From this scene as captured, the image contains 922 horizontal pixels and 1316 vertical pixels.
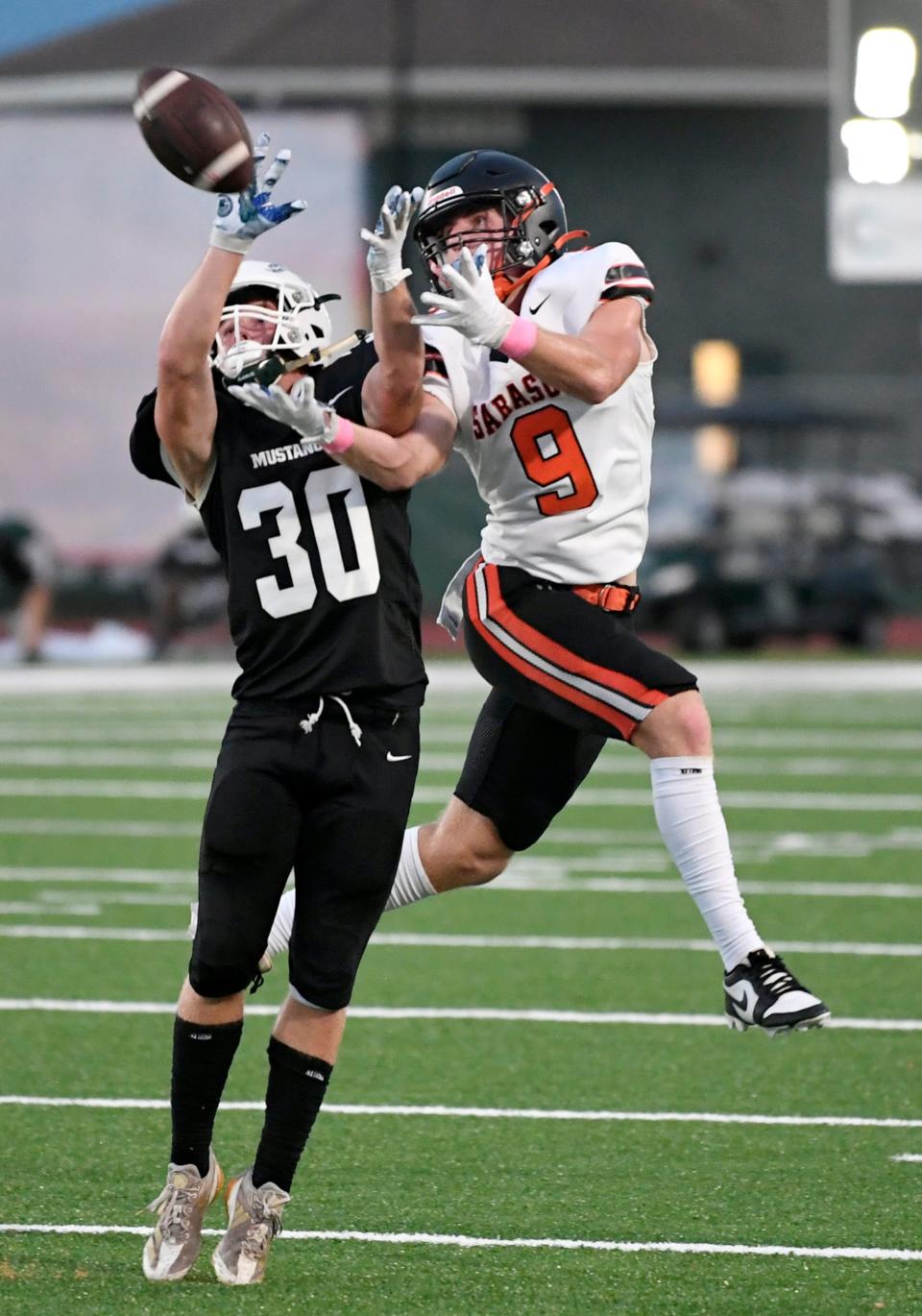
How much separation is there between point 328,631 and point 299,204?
733 millimetres

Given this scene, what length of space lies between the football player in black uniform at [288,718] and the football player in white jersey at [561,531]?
1.06 feet

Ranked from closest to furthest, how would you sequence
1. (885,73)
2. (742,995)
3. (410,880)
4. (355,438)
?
(355,438) < (742,995) < (410,880) < (885,73)

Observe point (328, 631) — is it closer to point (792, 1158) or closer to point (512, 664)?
point (512, 664)

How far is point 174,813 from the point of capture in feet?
33.6

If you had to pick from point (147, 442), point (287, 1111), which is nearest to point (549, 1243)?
point (287, 1111)

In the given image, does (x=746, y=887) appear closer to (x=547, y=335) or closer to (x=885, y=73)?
(x=547, y=335)

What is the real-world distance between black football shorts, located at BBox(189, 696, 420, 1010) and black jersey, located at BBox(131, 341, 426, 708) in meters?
0.07

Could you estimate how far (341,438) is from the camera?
3.72m

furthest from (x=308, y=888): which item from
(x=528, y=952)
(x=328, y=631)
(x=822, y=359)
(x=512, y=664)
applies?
(x=822, y=359)

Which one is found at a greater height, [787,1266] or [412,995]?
[787,1266]

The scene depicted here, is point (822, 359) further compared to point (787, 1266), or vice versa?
point (822, 359)

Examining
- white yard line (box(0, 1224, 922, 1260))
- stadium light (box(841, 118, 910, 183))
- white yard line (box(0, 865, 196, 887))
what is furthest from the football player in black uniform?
stadium light (box(841, 118, 910, 183))

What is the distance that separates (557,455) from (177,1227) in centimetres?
168

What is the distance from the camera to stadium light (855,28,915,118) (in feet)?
44.0
